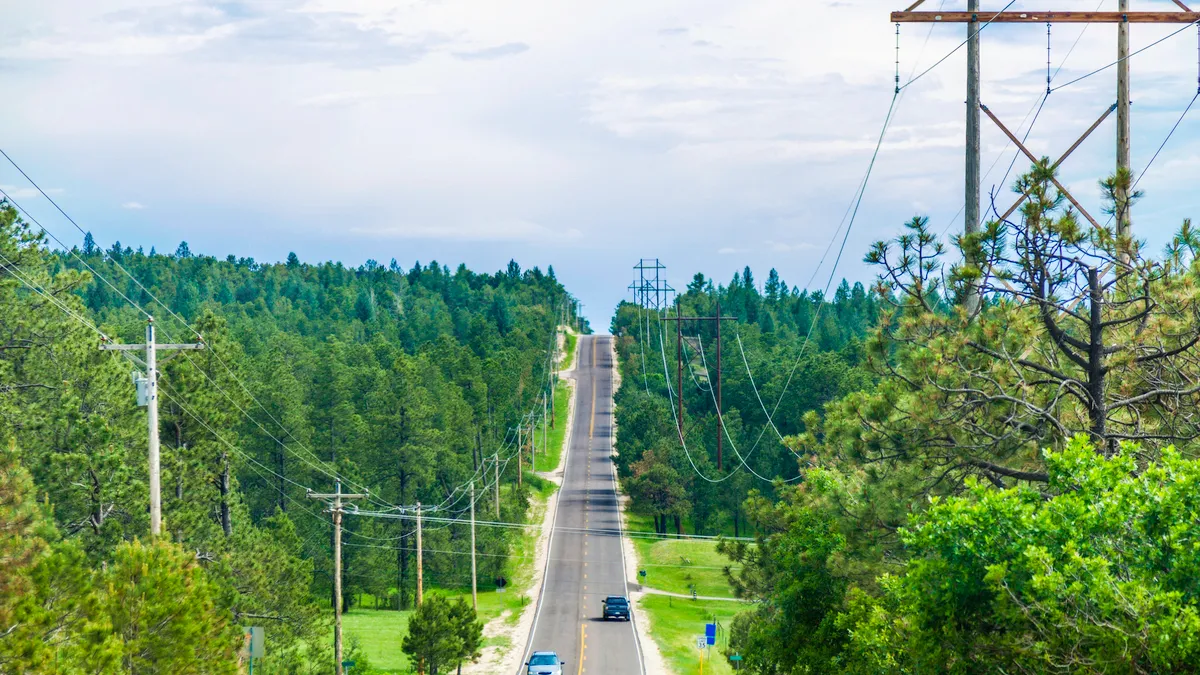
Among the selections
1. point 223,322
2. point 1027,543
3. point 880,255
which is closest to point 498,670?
point 223,322

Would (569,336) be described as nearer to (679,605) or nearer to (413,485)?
(413,485)

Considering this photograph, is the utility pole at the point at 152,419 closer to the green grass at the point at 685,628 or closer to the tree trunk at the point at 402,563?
the green grass at the point at 685,628

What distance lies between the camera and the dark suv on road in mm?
57219

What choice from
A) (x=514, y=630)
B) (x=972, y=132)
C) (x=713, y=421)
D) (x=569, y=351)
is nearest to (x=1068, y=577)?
(x=972, y=132)

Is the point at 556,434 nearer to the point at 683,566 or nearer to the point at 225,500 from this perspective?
the point at 683,566

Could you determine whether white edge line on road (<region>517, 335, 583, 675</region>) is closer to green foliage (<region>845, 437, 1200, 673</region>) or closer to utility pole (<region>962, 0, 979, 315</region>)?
utility pole (<region>962, 0, 979, 315</region>)

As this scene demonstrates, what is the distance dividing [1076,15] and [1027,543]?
38.5 ft

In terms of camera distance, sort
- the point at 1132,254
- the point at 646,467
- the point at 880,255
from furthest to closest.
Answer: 1. the point at 646,467
2. the point at 880,255
3. the point at 1132,254

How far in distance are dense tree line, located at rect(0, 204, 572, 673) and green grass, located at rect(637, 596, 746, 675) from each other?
10296 mm

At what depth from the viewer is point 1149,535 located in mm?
10758

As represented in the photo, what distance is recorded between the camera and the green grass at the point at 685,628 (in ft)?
157

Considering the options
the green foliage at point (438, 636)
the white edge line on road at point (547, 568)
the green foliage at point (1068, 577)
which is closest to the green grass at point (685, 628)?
the white edge line on road at point (547, 568)

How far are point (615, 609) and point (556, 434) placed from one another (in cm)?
6147

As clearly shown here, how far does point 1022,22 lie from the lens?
19469mm
